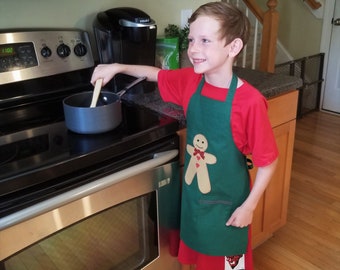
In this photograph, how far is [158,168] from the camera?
3.46 feet

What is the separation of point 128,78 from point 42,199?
621mm

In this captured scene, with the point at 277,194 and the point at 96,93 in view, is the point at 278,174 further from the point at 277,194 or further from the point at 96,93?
the point at 96,93

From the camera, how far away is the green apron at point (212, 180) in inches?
38.5

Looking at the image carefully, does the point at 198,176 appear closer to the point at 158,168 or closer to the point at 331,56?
the point at 158,168

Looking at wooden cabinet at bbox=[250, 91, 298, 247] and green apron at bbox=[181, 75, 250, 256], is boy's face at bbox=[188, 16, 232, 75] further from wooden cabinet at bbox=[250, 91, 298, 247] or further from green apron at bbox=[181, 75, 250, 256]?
wooden cabinet at bbox=[250, 91, 298, 247]

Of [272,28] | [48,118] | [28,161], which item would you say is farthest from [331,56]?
[28,161]

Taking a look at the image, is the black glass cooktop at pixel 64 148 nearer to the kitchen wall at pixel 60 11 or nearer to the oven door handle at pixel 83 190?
the oven door handle at pixel 83 190

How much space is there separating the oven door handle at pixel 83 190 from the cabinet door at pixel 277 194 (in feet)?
2.13

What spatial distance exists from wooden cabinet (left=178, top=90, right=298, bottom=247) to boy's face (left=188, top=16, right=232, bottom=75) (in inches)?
21.4

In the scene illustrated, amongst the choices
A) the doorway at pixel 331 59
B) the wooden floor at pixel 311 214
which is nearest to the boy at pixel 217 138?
the wooden floor at pixel 311 214

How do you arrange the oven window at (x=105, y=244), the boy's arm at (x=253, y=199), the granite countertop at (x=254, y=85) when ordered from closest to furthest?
the oven window at (x=105, y=244) < the boy's arm at (x=253, y=199) < the granite countertop at (x=254, y=85)

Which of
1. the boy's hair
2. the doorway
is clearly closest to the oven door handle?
the boy's hair

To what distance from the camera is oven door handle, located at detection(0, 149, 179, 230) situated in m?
0.77

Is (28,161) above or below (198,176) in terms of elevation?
above
